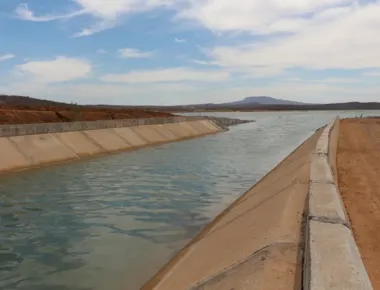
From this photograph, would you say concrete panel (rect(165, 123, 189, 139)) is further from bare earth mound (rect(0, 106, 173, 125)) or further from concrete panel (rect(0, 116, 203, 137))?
bare earth mound (rect(0, 106, 173, 125))

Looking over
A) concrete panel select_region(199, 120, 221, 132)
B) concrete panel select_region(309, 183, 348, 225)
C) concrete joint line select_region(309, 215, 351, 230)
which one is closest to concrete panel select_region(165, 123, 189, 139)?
concrete panel select_region(199, 120, 221, 132)

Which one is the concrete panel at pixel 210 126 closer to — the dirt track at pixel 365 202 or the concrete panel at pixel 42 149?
the concrete panel at pixel 42 149

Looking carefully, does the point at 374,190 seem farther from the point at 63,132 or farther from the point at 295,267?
the point at 63,132

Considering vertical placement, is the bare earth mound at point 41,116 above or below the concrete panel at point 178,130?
above

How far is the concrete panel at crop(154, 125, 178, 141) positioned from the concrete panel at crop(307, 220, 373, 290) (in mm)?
41650

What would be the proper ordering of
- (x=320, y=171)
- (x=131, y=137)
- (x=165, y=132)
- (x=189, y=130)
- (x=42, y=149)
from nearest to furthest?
1. (x=320, y=171)
2. (x=42, y=149)
3. (x=131, y=137)
4. (x=165, y=132)
5. (x=189, y=130)

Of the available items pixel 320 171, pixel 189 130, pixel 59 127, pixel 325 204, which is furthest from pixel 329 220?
pixel 189 130

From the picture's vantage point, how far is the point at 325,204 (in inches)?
296

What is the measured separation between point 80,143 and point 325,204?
26.5 m

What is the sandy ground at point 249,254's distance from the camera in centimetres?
554

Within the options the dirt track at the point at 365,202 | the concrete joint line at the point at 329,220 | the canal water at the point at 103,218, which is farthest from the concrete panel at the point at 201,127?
the concrete joint line at the point at 329,220

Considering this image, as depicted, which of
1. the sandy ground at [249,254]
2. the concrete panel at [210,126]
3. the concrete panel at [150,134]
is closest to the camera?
the sandy ground at [249,254]

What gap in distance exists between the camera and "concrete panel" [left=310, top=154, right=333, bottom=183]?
406 inches

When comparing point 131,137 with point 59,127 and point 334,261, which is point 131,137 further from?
point 334,261
